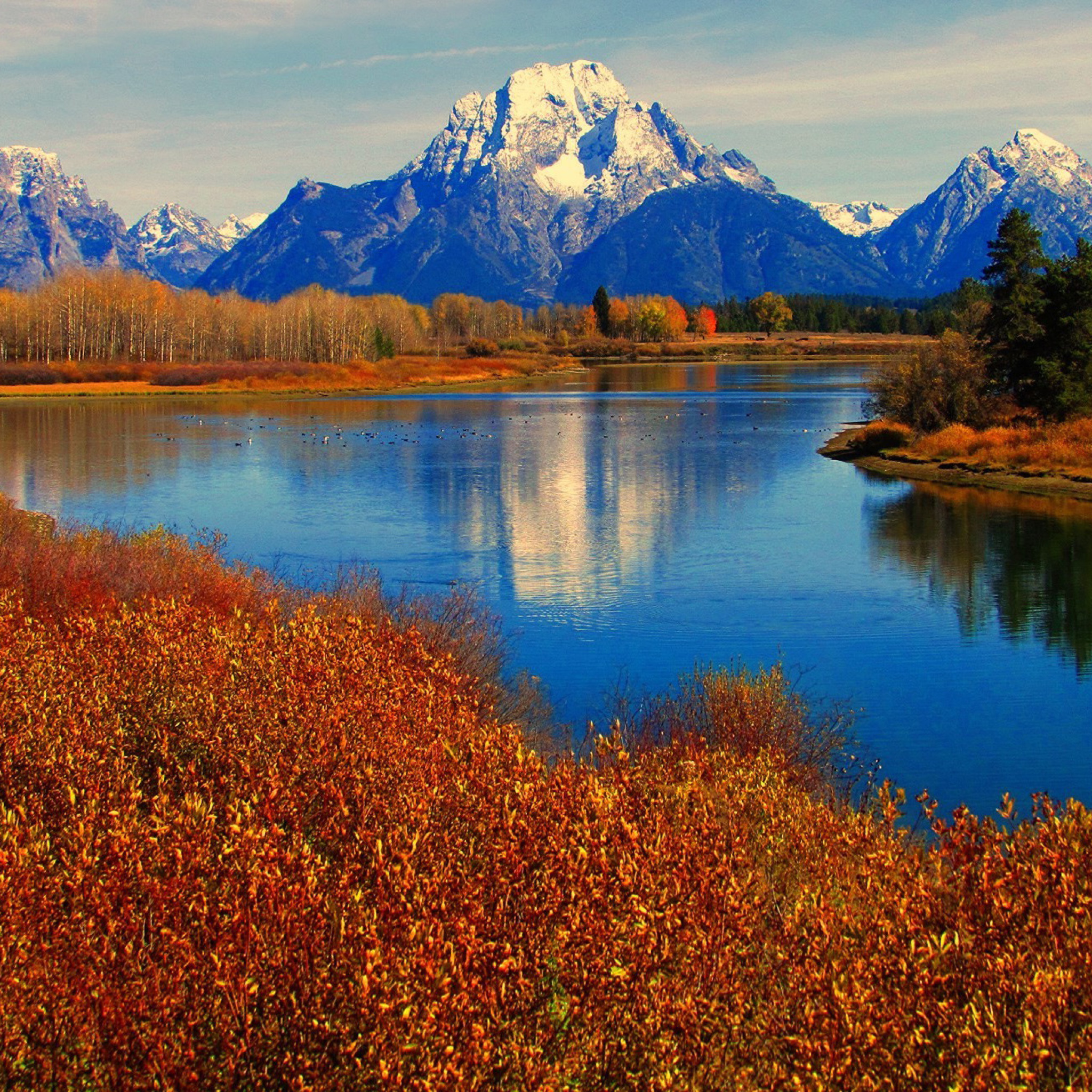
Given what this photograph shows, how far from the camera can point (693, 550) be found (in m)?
30.0

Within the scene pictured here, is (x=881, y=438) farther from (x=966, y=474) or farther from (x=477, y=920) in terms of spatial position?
(x=477, y=920)

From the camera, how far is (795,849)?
25.9 feet

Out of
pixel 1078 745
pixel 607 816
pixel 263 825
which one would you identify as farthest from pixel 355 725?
pixel 1078 745

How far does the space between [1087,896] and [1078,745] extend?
10880 mm

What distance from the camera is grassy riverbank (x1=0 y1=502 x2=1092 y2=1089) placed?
4.90 meters

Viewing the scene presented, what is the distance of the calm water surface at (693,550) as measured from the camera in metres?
17.9

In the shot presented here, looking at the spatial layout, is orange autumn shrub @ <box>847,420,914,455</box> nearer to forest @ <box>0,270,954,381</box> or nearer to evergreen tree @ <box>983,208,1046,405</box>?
evergreen tree @ <box>983,208,1046,405</box>

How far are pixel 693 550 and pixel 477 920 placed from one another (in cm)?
2488

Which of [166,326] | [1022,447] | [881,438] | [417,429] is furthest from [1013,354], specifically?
[166,326]

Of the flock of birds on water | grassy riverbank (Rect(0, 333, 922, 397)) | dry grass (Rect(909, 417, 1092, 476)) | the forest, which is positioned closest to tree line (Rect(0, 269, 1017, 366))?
the forest

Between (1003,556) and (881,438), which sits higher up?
(881,438)

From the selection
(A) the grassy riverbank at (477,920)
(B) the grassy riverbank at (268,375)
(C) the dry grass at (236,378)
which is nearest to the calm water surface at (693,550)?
(A) the grassy riverbank at (477,920)

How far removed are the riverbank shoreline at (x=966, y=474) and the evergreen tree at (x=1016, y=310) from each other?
15.4 ft

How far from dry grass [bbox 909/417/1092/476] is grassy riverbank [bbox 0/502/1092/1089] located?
123 feet
